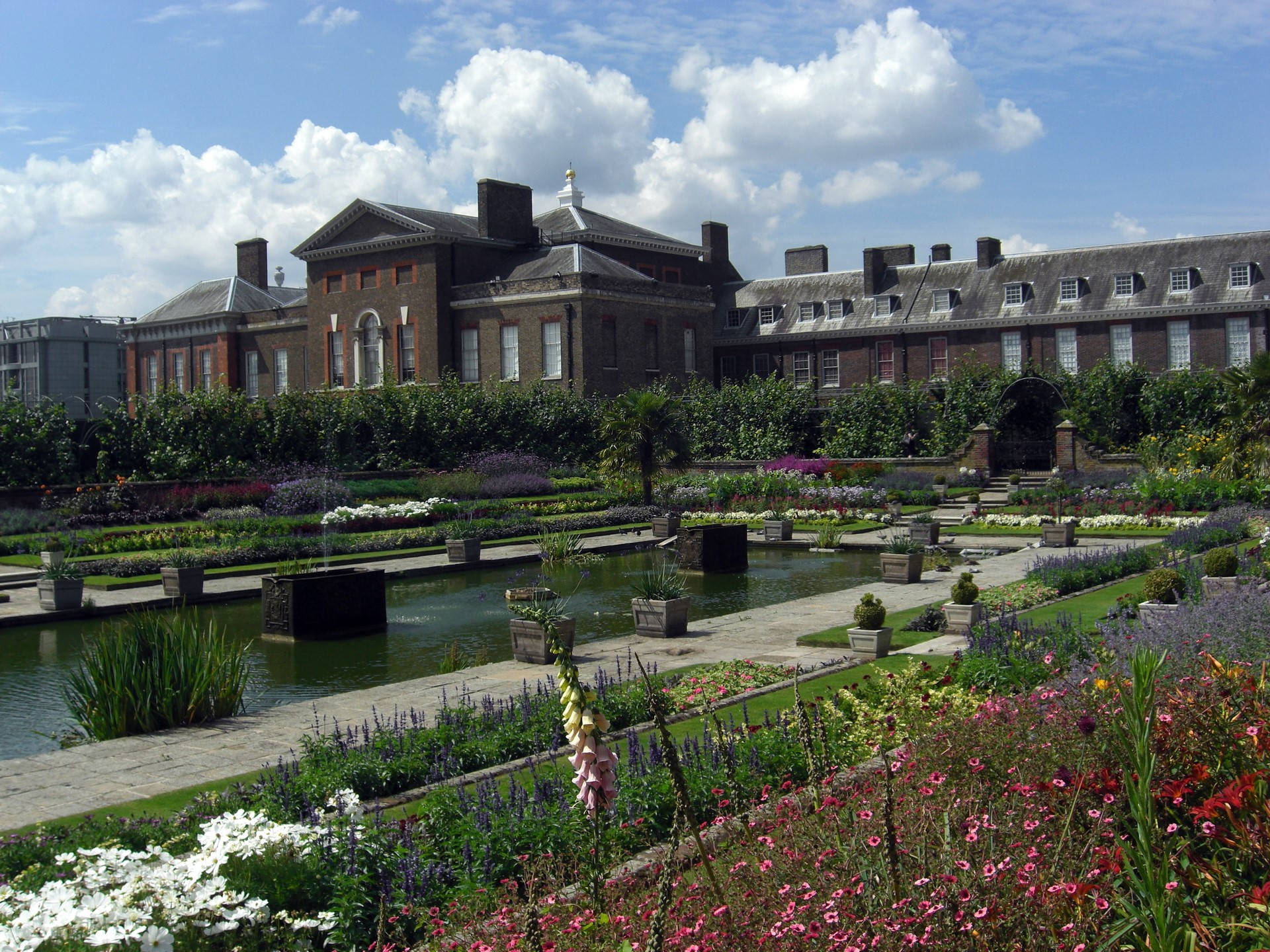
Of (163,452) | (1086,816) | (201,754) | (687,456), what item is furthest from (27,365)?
(1086,816)

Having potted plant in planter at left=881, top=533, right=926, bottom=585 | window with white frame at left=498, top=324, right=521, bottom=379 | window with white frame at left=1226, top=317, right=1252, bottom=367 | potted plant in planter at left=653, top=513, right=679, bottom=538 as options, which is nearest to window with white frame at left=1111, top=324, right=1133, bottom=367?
window with white frame at left=1226, top=317, right=1252, bottom=367

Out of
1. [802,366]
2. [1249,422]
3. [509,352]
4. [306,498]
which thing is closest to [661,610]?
[306,498]

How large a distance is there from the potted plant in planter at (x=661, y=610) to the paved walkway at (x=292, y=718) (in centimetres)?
20

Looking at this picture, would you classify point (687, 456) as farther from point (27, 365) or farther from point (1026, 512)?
point (27, 365)

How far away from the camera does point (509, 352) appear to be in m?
48.1

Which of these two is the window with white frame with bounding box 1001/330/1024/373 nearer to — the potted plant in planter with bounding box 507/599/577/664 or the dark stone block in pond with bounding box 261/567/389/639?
the dark stone block in pond with bounding box 261/567/389/639

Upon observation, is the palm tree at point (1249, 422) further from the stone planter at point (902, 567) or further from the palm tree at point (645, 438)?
the palm tree at point (645, 438)

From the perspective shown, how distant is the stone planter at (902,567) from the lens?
19500 millimetres

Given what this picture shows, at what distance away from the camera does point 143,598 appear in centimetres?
1805

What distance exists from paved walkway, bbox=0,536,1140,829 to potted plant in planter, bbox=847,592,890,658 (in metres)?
0.32

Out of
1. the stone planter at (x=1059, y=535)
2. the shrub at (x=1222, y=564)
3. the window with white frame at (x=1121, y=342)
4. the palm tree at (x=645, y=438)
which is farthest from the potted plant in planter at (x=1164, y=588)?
the window with white frame at (x=1121, y=342)

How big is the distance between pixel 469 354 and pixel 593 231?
7.84 meters

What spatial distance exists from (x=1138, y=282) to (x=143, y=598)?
132 ft

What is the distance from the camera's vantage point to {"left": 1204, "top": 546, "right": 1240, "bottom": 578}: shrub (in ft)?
46.7
